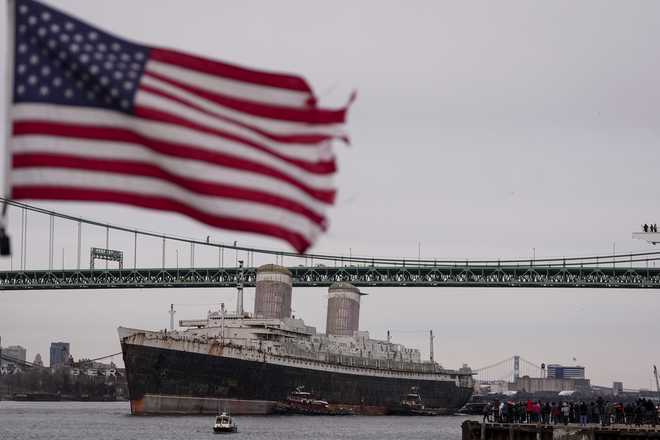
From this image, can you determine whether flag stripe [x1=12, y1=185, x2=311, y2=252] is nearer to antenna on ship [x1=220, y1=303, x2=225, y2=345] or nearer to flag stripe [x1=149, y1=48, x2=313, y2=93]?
flag stripe [x1=149, y1=48, x2=313, y2=93]

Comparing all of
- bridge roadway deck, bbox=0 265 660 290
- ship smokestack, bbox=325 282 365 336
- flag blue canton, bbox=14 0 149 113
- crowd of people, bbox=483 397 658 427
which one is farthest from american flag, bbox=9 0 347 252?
bridge roadway deck, bbox=0 265 660 290

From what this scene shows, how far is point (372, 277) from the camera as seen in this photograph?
392 ft

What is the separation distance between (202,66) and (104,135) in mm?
892

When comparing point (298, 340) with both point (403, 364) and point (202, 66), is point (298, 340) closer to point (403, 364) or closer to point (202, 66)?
point (403, 364)

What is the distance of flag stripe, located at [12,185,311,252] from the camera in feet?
26.4

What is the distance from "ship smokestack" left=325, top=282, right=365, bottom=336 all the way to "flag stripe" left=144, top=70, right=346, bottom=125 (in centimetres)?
9426

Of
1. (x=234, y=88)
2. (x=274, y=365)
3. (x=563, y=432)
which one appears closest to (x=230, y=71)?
(x=234, y=88)

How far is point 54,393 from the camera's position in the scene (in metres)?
167

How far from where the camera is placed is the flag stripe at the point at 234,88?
336 inches

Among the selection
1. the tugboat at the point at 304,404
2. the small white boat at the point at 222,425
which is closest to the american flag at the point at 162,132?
the small white boat at the point at 222,425

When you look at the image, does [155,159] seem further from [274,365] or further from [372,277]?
[372,277]

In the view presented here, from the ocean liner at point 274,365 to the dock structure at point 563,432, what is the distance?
33192 millimetres

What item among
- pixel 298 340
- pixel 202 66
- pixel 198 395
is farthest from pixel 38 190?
pixel 298 340

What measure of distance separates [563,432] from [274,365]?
142 ft
